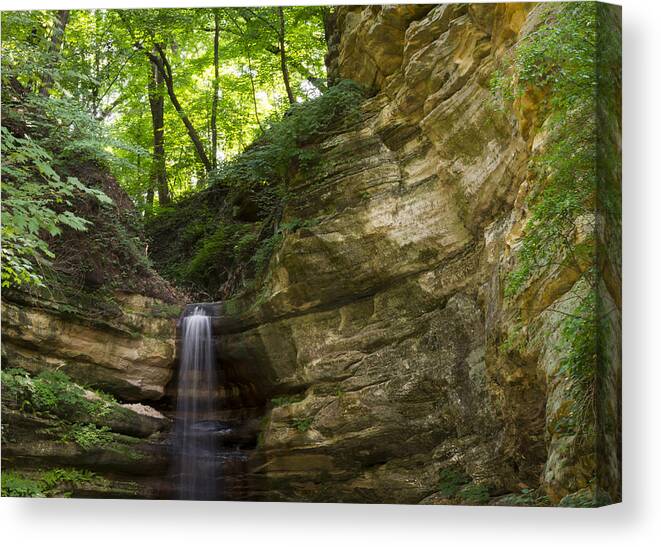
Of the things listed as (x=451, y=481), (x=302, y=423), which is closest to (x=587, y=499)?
(x=451, y=481)

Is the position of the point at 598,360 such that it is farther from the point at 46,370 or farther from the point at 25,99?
the point at 25,99

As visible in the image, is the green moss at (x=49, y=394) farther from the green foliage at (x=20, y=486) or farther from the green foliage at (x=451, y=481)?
the green foliage at (x=451, y=481)

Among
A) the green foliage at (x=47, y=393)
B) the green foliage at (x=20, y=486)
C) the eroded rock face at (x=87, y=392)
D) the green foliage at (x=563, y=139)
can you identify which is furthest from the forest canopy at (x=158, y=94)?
the green foliage at (x=563, y=139)

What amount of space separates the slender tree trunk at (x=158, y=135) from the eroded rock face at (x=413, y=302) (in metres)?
1.53

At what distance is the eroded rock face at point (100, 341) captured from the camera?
26.5ft

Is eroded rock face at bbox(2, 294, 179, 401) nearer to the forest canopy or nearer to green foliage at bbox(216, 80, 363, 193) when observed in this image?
the forest canopy

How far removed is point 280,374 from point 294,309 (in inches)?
29.0

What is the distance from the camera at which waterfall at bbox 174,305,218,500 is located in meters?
7.41

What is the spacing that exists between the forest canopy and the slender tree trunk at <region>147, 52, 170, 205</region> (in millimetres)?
12

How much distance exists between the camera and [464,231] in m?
7.54

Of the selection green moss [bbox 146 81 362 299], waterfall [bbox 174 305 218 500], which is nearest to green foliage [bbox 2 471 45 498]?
waterfall [bbox 174 305 218 500]

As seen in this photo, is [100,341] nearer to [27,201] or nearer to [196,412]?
[196,412]

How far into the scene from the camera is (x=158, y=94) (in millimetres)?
8562

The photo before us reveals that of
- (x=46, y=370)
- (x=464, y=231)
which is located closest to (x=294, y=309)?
(x=464, y=231)
